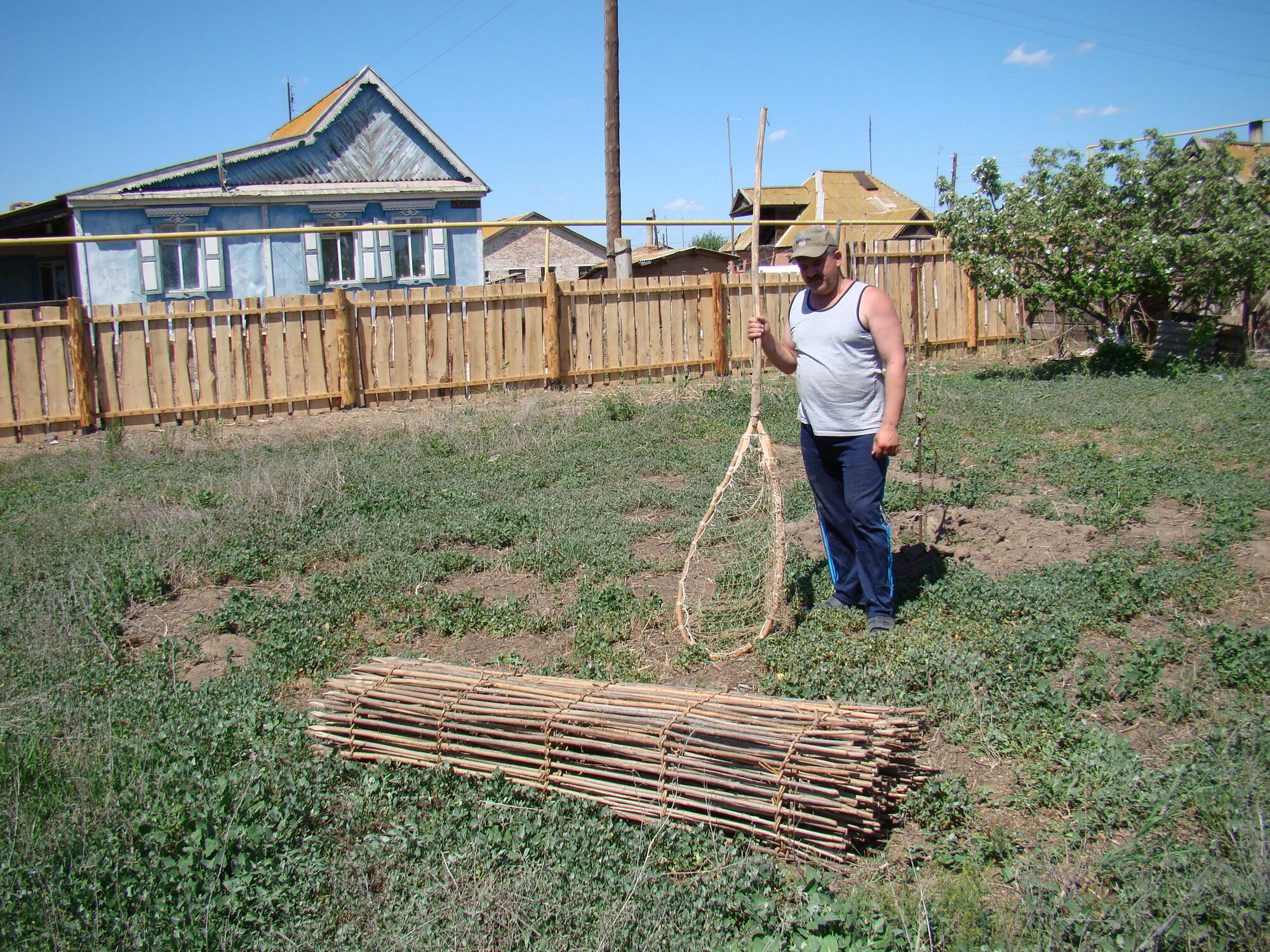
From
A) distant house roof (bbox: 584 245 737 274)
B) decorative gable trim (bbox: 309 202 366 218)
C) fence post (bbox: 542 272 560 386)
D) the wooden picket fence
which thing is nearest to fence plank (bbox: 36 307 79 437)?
the wooden picket fence

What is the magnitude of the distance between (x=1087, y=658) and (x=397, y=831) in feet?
9.54

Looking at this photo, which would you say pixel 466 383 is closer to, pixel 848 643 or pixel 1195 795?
pixel 848 643

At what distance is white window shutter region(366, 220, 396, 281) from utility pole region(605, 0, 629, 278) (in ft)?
30.2

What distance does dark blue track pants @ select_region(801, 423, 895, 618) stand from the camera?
4449 millimetres

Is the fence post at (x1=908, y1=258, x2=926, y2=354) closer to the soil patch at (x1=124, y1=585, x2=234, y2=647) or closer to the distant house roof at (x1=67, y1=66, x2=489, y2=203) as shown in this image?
the soil patch at (x1=124, y1=585, x2=234, y2=647)

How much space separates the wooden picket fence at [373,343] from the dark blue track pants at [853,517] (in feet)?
26.7

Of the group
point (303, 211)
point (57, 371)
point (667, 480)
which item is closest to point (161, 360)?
point (57, 371)

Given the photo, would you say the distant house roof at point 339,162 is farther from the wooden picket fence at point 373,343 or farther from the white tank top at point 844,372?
the white tank top at point 844,372

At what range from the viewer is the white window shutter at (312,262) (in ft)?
73.3

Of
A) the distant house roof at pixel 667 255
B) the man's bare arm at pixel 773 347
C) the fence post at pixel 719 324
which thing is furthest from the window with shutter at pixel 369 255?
the man's bare arm at pixel 773 347

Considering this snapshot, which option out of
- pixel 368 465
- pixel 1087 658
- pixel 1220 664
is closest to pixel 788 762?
pixel 1087 658

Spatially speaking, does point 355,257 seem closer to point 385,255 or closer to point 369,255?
point 369,255

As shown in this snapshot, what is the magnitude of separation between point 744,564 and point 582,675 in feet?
5.27

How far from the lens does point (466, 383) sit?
12.2 metres
